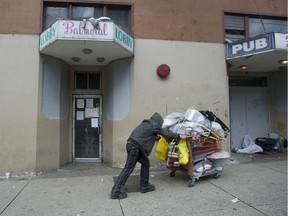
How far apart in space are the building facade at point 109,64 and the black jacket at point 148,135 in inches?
82.6

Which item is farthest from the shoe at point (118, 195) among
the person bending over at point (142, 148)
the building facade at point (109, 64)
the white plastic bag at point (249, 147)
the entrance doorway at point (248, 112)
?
the entrance doorway at point (248, 112)

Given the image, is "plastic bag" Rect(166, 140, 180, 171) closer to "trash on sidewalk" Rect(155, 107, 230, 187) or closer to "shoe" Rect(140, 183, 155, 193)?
"trash on sidewalk" Rect(155, 107, 230, 187)

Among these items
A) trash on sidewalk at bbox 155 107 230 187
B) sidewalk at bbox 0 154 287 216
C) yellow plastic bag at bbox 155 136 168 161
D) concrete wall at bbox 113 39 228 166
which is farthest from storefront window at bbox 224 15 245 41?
yellow plastic bag at bbox 155 136 168 161

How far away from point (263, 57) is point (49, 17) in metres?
6.12

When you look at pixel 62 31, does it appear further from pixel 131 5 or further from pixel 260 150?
pixel 260 150

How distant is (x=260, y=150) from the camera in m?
8.80

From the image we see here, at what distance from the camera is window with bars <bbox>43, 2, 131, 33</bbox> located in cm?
734

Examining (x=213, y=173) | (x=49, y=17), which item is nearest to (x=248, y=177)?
(x=213, y=173)

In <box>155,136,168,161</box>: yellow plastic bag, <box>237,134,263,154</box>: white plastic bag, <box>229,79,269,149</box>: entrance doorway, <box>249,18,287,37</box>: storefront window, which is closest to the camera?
<box>155,136,168,161</box>: yellow plastic bag

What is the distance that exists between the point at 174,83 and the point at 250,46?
7.42 feet

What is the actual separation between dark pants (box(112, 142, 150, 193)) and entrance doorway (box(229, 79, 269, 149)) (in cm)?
497

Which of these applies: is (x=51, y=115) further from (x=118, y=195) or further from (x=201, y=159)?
(x=201, y=159)

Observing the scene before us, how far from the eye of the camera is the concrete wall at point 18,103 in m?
6.71

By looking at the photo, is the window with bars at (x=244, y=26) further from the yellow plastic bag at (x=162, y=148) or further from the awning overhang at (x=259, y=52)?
the yellow plastic bag at (x=162, y=148)
